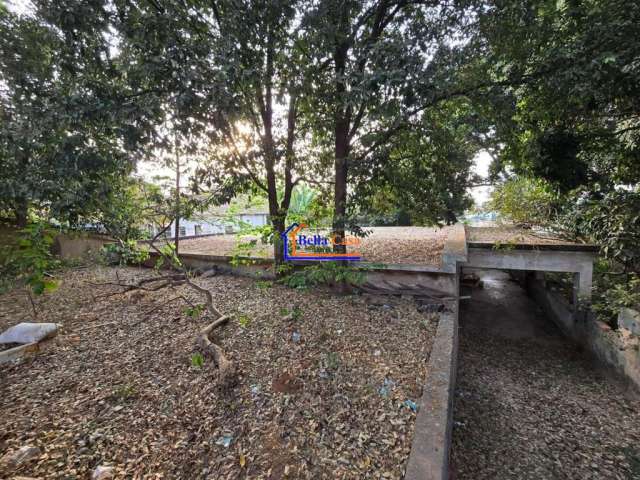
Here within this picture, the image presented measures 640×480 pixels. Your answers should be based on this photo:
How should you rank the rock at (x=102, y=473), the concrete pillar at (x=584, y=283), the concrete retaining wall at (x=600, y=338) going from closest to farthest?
the rock at (x=102, y=473) < the concrete retaining wall at (x=600, y=338) < the concrete pillar at (x=584, y=283)

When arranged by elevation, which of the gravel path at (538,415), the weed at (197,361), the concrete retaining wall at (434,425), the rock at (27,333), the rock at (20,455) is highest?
the rock at (27,333)

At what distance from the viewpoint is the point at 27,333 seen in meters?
2.48

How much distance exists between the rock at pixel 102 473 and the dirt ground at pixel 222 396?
37mm

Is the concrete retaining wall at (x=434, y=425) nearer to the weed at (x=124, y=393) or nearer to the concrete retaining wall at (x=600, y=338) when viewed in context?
the weed at (x=124, y=393)

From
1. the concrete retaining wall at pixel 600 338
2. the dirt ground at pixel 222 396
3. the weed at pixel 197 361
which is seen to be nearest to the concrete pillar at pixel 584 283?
the concrete retaining wall at pixel 600 338

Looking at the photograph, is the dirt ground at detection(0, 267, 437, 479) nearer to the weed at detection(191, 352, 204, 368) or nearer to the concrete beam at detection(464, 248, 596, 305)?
the weed at detection(191, 352, 204, 368)

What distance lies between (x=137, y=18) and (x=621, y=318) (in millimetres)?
6577

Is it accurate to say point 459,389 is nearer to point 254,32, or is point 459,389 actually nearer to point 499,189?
point 254,32

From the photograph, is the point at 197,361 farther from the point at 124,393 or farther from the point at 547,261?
the point at 547,261

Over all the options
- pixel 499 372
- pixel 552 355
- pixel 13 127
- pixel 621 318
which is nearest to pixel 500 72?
pixel 621 318

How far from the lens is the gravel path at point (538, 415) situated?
216cm

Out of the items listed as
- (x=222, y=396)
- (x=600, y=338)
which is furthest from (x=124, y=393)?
(x=600, y=338)

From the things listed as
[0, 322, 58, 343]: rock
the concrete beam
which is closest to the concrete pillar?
the concrete beam

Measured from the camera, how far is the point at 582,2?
250 centimetres
